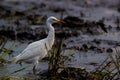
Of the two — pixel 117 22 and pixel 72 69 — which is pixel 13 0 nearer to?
pixel 117 22

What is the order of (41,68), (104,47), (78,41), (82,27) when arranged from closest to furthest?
(41,68) < (104,47) < (78,41) < (82,27)

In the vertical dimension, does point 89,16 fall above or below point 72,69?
below

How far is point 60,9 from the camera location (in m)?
23.1

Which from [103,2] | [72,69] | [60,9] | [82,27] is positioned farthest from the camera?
[103,2]

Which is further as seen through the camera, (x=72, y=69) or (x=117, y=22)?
(x=117, y=22)

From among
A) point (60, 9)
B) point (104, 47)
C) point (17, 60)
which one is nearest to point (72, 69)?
point (17, 60)

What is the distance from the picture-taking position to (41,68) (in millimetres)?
13047

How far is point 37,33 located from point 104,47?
281 centimetres

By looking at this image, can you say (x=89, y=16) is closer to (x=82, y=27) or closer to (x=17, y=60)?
(x=82, y=27)

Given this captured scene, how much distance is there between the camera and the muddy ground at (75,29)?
14523 mm

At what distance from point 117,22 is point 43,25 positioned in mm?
2948

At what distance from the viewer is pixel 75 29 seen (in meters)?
18.2

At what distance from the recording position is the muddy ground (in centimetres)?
1452

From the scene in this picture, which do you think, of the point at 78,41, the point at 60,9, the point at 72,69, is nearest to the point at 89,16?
the point at 60,9
